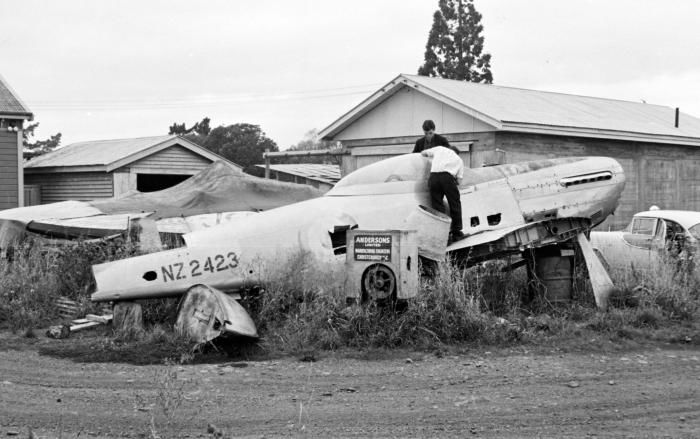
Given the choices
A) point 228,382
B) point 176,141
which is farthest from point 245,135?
point 228,382

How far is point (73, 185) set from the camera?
2444cm

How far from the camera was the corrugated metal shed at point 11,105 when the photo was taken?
72.7 ft

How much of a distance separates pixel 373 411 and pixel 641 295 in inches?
197

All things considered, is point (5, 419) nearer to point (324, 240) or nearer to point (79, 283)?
point (324, 240)

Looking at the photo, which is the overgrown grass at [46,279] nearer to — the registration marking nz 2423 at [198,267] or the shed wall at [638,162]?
the registration marking nz 2423 at [198,267]

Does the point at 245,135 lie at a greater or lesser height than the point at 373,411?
greater

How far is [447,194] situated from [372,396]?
3.57 m

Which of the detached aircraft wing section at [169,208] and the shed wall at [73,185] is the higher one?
the shed wall at [73,185]

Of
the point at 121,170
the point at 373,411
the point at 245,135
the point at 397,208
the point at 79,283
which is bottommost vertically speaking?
the point at 373,411

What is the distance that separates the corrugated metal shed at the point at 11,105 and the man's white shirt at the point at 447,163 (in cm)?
1611

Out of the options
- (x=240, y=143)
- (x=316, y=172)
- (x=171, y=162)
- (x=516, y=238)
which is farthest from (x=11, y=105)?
(x=240, y=143)

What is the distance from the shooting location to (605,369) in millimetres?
7598

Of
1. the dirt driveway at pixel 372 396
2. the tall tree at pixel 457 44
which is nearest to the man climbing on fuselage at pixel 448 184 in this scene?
the dirt driveway at pixel 372 396

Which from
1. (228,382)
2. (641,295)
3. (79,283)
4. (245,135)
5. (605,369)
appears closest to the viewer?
(228,382)
